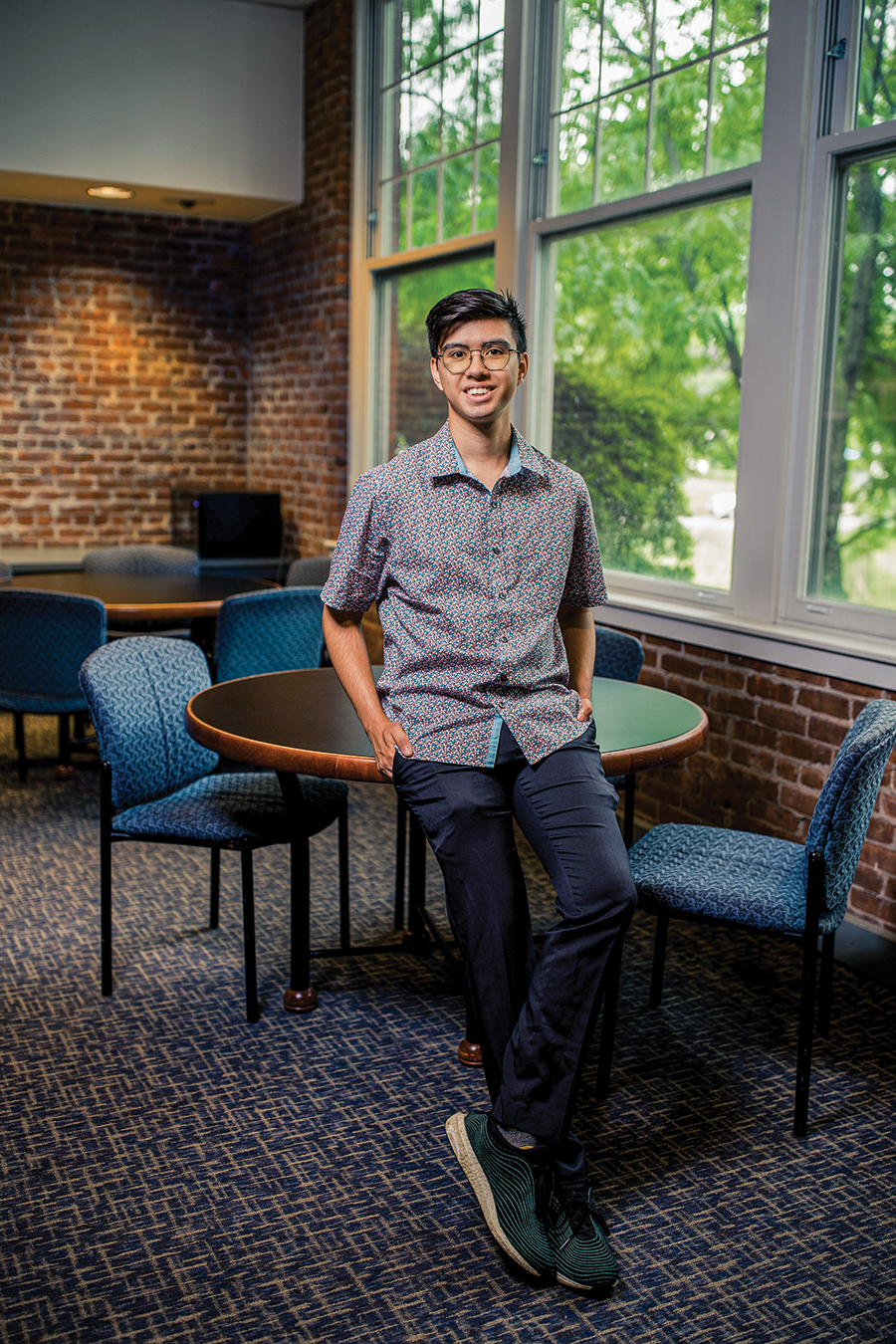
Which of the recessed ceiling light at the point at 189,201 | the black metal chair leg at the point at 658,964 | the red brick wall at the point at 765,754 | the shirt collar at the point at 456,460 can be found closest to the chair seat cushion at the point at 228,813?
the black metal chair leg at the point at 658,964

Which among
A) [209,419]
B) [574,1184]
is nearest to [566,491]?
[574,1184]

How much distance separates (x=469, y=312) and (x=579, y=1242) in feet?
5.39

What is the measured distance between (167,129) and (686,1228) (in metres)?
6.23

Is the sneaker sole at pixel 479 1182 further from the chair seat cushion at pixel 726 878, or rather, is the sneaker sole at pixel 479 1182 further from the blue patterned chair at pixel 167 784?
the blue patterned chair at pixel 167 784

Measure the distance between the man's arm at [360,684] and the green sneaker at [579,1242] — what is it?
0.82 m

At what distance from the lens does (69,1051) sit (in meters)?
2.72

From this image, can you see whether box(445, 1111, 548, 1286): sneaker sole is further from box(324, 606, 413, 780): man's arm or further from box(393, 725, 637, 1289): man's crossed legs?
box(324, 606, 413, 780): man's arm

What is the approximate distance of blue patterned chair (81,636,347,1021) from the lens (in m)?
2.84

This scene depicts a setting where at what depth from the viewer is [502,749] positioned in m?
2.10

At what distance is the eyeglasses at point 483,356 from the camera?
2.14 meters

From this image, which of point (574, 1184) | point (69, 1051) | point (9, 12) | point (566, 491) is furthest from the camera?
point (9, 12)

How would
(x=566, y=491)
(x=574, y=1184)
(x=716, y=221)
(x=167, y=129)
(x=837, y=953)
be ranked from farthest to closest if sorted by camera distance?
(x=167, y=129), (x=716, y=221), (x=837, y=953), (x=566, y=491), (x=574, y=1184)

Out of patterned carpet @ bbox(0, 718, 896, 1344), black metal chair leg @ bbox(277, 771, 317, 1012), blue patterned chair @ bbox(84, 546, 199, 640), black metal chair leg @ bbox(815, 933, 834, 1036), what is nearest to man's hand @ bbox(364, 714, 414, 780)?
black metal chair leg @ bbox(277, 771, 317, 1012)

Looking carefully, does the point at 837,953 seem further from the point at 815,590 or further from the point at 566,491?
the point at 566,491
